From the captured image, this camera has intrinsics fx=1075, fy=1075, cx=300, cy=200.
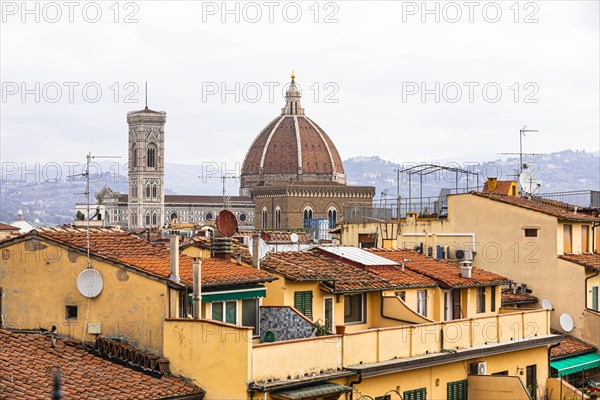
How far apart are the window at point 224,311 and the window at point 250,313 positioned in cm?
20

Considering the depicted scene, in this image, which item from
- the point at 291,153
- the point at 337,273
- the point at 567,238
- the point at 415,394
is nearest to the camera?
the point at 415,394

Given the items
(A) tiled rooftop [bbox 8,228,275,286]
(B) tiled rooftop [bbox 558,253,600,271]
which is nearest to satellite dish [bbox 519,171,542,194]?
(B) tiled rooftop [bbox 558,253,600,271]

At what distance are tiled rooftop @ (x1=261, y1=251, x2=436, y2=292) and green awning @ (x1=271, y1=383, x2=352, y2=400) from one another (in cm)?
357

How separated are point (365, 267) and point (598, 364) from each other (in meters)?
7.25

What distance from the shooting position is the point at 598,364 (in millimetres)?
25859

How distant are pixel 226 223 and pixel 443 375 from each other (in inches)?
184

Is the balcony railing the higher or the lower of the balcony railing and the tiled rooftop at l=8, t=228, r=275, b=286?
the lower

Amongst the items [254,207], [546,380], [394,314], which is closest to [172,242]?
[394,314]

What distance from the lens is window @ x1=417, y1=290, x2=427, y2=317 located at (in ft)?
74.0

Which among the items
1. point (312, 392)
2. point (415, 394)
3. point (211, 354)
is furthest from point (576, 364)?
point (211, 354)

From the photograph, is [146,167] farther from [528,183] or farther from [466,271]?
[466,271]

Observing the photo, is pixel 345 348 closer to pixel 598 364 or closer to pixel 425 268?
pixel 425 268

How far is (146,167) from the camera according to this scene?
7470 inches

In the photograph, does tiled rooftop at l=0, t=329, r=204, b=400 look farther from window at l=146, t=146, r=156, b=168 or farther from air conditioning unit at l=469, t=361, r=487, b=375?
window at l=146, t=146, r=156, b=168
